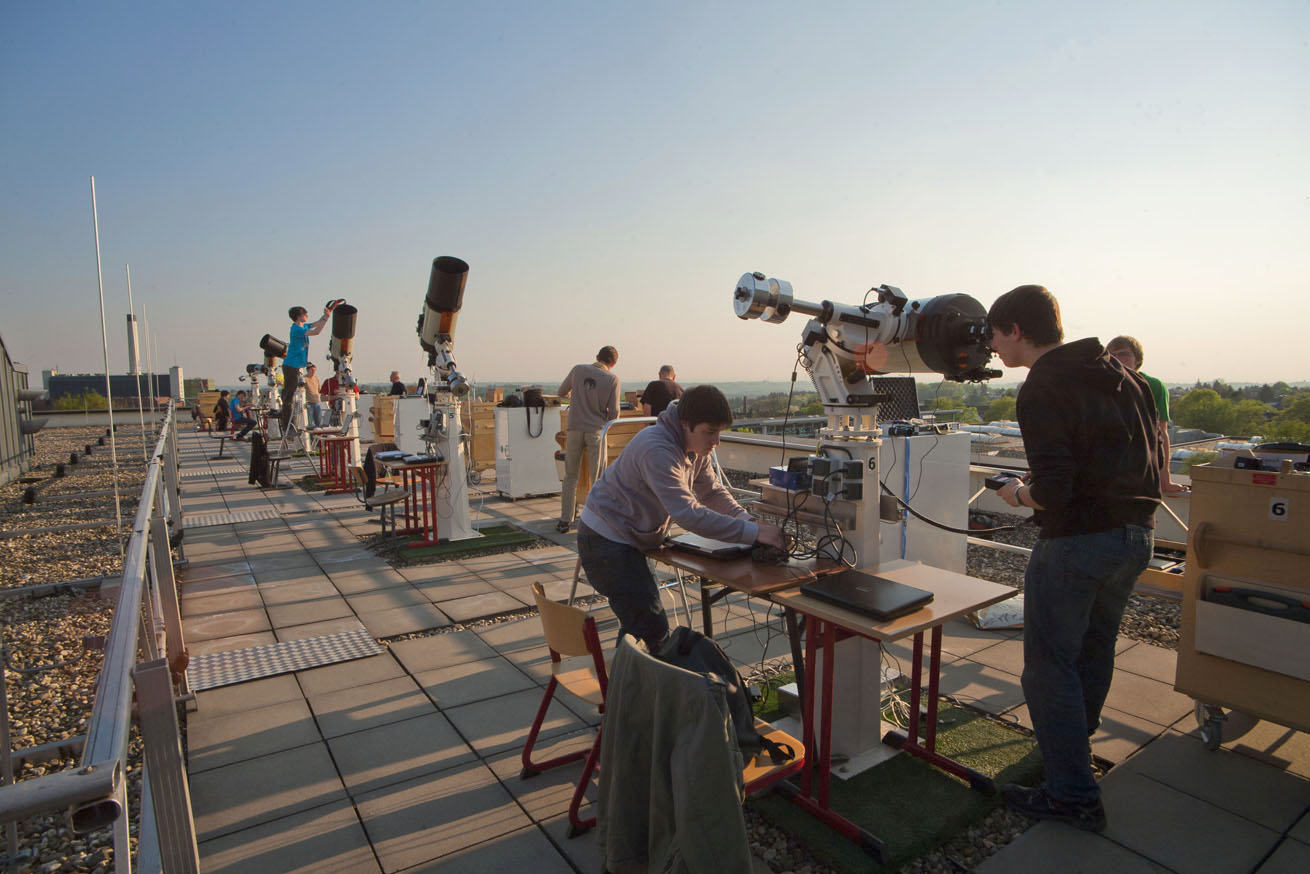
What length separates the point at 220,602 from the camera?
15.9ft

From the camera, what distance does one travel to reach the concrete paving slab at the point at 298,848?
7.35 ft

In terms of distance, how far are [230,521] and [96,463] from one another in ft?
24.9

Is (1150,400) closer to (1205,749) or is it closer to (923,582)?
(923,582)

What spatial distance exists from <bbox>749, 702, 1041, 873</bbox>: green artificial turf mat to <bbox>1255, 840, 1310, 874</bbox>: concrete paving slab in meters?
0.68

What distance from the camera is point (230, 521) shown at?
25.0ft

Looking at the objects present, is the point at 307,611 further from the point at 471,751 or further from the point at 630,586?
the point at 630,586

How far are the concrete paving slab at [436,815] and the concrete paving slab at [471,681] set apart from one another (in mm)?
640

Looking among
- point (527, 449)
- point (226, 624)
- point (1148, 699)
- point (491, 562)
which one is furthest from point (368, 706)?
point (527, 449)

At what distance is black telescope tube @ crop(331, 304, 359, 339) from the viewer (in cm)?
920

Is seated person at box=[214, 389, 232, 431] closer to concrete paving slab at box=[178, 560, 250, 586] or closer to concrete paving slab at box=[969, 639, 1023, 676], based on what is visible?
concrete paving slab at box=[178, 560, 250, 586]

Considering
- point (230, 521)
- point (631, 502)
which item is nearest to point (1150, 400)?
point (631, 502)

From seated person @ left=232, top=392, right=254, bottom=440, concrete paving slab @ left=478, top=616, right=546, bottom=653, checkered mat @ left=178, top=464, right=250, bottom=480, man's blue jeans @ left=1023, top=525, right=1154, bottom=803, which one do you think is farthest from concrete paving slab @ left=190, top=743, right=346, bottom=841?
seated person @ left=232, top=392, right=254, bottom=440

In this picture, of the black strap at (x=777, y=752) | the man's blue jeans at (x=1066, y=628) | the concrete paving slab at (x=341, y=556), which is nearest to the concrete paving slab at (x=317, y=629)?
the concrete paving slab at (x=341, y=556)

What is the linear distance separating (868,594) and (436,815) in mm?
1707
